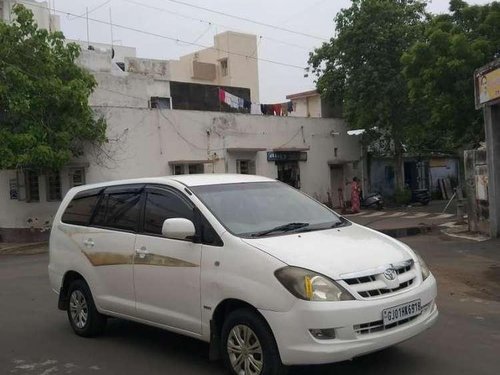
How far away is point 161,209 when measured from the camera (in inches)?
231

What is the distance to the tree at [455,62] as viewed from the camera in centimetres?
2044

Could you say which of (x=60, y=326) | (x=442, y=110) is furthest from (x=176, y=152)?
(x=60, y=326)

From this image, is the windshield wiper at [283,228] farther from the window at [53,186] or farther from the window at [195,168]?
the window at [195,168]

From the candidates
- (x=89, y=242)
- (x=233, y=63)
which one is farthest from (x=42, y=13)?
(x=89, y=242)

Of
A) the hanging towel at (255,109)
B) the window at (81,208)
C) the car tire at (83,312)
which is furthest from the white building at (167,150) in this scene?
the car tire at (83,312)

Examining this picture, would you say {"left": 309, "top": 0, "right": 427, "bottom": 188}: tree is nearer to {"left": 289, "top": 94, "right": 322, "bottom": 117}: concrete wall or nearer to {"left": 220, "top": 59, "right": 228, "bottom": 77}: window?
{"left": 289, "top": 94, "right": 322, "bottom": 117}: concrete wall

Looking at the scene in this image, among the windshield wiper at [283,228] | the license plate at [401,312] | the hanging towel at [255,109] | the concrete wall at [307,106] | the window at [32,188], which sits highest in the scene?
the concrete wall at [307,106]

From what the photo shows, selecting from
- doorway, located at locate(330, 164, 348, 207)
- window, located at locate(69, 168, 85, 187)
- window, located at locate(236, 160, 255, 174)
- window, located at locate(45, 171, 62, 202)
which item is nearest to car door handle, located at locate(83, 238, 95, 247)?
window, located at locate(69, 168, 85, 187)

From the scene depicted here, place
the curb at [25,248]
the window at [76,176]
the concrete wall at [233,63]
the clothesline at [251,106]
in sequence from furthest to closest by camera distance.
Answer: the concrete wall at [233,63] < the clothesline at [251,106] < the window at [76,176] < the curb at [25,248]

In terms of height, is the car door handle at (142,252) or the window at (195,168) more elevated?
the window at (195,168)

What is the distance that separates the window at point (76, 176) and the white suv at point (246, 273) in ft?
51.0

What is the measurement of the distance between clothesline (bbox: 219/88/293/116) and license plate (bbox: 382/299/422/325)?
77.3ft

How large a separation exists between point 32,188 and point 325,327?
63.6 feet

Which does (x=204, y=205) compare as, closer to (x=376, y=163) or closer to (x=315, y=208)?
(x=315, y=208)
